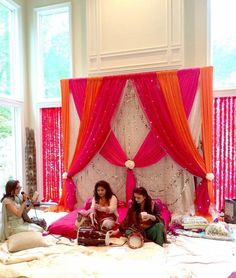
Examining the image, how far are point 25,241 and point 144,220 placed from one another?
131cm

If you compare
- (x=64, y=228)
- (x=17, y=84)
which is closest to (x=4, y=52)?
(x=17, y=84)

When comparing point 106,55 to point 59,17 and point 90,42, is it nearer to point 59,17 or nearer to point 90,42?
point 90,42

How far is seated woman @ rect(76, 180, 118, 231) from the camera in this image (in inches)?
123

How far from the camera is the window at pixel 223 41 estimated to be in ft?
13.3

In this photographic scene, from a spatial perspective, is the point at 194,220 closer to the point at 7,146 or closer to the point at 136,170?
the point at 136,170

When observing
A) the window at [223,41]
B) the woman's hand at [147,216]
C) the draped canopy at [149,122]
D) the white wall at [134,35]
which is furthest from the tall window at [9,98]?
the window at [223,41]

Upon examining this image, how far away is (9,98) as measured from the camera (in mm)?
4520

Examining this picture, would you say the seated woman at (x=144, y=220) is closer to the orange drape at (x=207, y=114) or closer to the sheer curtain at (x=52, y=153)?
the orange drape at (x=207, y=114)

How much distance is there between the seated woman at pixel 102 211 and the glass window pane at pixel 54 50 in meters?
2.38

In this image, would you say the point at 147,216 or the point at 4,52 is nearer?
the point at 147,216

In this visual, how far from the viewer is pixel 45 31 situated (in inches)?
197

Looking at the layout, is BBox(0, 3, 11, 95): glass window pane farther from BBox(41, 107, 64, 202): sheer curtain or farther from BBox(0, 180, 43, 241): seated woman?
BBox(0, 180, 43, 241): seated woman

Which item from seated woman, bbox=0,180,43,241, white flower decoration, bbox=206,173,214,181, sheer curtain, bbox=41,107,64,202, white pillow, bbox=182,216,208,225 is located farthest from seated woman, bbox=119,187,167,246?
sheer curtain, bbox=41,107,64,202

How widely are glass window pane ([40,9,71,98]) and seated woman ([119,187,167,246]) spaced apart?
278cm
